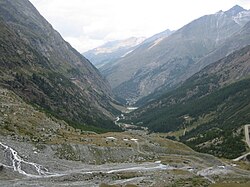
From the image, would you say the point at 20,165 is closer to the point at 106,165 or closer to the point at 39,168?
the point at 39,168

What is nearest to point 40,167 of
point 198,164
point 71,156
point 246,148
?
point 71,156

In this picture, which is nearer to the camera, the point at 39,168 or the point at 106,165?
the point at 39,168

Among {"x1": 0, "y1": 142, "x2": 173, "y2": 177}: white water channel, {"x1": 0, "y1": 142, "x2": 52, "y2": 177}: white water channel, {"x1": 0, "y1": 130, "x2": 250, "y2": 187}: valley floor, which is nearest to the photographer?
{"x1": 0, "y1": 130, "x2": 250, "y2": 187}: valley floor

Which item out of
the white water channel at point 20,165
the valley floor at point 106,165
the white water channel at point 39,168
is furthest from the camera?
the white water channel at point 39,168

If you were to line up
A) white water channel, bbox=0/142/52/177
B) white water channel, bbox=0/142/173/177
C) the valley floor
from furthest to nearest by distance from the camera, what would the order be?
white water channel, bbox=0/142/173/177
white water channel, bbox=0/142/52/177
the valley floor

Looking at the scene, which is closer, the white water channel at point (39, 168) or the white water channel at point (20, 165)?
the white water channel at point (20, 165)

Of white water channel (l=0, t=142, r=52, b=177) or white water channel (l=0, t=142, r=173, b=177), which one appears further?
white water channel (l=0, t=142, r=173, b=177)

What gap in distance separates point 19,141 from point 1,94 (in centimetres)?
5583

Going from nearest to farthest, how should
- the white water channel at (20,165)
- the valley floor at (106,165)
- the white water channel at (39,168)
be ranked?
the valley floor at (106,165)
the white water channel at (20,165)
the white water channel at (39,168)

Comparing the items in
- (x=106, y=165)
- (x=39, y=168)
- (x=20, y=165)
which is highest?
(x=20, y=165)

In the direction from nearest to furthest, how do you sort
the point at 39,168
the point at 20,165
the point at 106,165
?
the point at 20,165 → the point at 39,168 → the point at 106,165

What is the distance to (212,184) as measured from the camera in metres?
106

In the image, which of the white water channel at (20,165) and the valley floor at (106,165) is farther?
the white water channel at (20,165)

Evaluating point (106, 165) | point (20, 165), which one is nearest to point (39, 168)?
point (20, 165)
